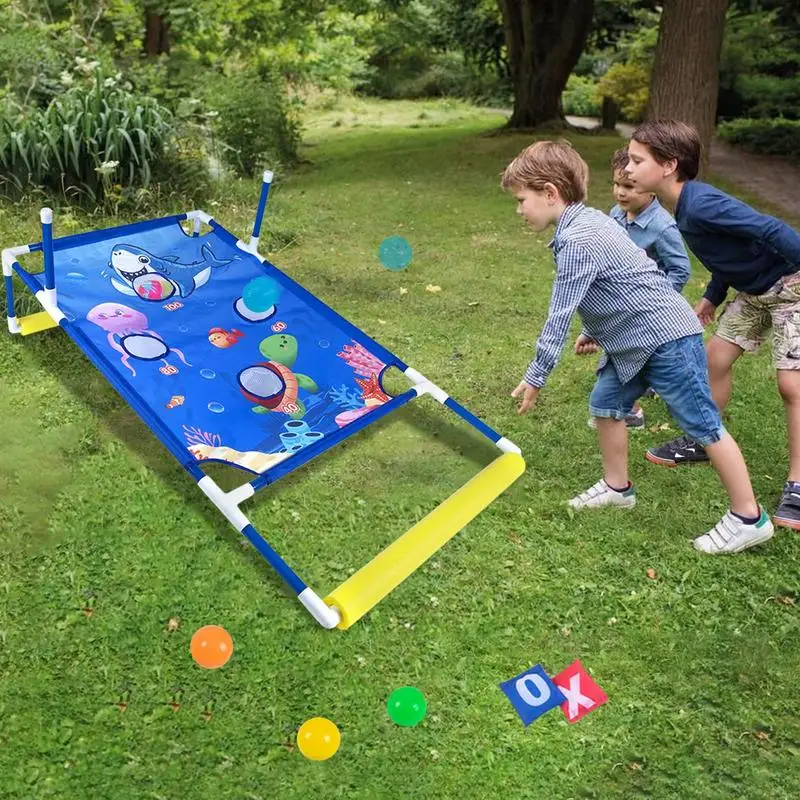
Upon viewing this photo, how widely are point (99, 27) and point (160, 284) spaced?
859cm

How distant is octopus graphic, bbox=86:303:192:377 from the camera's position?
319 centimetres

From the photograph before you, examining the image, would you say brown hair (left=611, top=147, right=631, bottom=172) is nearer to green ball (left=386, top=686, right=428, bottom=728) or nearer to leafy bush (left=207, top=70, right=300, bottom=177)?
green ball (left=386, top=686, right=428, bottom=728)

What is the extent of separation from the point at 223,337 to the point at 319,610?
155 cm

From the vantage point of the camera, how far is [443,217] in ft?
23.1

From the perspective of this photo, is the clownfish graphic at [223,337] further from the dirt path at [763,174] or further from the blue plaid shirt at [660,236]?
the dirt path at [763,174]

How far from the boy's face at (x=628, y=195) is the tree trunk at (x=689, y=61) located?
16.4ft

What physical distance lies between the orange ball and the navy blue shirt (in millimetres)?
2102

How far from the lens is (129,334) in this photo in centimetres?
331

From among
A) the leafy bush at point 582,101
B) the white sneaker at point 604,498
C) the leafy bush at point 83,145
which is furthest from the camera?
the leafy bush at point 582,101

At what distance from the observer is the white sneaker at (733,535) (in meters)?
2.79

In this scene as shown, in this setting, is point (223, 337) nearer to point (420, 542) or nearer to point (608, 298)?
point (420, 542)

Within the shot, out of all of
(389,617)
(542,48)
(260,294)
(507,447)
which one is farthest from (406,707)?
(542,48)

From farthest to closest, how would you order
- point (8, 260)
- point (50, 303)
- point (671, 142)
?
point (8, 260), point (50, 303), point (671, 142)

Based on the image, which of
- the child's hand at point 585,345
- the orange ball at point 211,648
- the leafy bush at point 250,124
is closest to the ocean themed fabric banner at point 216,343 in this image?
the orange ball at point 211,648
